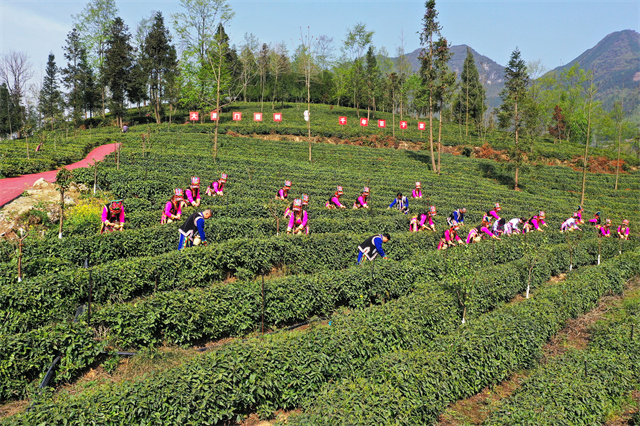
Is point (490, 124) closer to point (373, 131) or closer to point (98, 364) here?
point (373, 131)

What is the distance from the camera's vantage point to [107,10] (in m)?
55.7

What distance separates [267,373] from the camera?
611cm

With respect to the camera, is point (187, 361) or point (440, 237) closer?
point (187, 361)

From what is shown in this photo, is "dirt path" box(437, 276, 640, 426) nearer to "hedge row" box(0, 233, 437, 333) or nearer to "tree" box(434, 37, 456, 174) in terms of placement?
"hedge row" box(0, 233, 437, 333)

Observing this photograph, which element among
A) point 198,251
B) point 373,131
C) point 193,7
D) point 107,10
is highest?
point 107,10

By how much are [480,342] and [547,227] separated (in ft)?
53.7

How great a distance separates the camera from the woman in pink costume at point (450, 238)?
14852mm

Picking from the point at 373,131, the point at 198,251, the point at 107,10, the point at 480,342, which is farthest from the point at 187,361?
the point at 107,10

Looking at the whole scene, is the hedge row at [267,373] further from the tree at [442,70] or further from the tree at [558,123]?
the tree at [558,123]

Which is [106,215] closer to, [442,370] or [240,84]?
[442,370]

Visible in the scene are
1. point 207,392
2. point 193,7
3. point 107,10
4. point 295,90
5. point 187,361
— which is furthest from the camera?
point 295,90

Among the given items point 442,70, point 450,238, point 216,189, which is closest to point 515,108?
point 442,70

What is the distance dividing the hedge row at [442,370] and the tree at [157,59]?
53.4 meters

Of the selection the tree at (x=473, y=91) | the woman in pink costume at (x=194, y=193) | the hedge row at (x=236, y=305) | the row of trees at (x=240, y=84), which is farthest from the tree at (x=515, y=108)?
the tree at (x=473, y=91)
